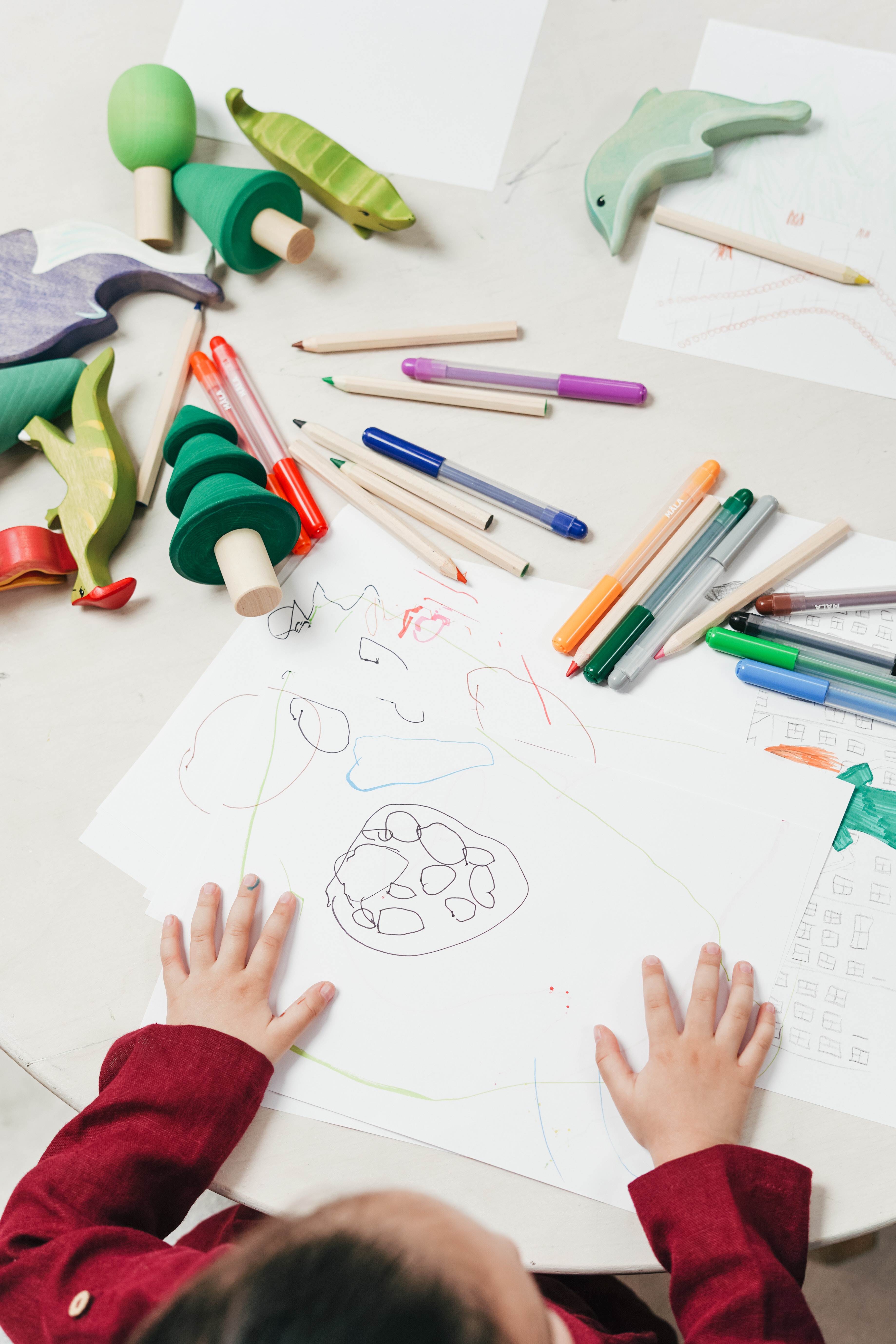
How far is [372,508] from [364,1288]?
494 millimetres

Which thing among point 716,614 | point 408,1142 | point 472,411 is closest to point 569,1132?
point 408,1142

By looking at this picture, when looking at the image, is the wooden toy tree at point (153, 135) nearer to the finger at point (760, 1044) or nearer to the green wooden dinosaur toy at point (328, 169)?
the green wooden dinosaur toy at point (328, 169)

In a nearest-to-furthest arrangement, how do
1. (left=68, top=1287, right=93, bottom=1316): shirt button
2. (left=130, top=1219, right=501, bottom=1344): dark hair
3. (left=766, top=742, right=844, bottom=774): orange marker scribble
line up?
(left=130, top=1219, right=501, bottom=1344): dark hair
(left=68, top=1287, right=93, bottom=1316): shirt button
(left=766, top=742, right=844, bottom=774): orange marker scribble

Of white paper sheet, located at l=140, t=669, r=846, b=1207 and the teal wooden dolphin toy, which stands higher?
the teal wooden dolphin toy

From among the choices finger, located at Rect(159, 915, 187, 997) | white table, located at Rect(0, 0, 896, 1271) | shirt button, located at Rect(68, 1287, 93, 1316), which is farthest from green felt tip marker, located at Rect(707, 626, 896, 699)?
shirt button, located at Rect(68, 1287, 93, 1316)

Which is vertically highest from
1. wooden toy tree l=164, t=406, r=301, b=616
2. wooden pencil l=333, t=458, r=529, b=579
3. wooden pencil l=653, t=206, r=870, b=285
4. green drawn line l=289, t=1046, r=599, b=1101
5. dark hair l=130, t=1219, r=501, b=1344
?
wooden pencil l=653, t=206, r=870, b=285

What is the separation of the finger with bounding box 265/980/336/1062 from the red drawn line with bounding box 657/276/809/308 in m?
0.59

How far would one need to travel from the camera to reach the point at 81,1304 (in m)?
0.48

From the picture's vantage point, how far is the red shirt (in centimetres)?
48

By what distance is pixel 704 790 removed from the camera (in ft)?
1.95

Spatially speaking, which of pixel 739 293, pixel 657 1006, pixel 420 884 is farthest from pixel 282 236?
pixel 657 1006

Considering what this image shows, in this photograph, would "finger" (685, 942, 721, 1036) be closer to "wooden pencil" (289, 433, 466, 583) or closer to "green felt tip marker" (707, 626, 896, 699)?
"green felt tip marker" (707, 626, 896, 699)

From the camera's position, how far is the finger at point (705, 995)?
0.53m

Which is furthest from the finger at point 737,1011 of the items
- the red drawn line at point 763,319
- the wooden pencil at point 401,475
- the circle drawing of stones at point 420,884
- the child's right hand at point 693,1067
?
the red drawn line at point 763,319
